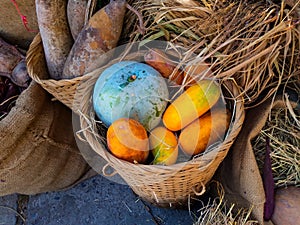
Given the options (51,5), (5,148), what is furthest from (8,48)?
(5,148)

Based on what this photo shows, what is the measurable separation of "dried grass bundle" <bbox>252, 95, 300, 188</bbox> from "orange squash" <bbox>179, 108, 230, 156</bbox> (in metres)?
0.17

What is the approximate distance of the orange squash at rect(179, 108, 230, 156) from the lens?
51.4 inches

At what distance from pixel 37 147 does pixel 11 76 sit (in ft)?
1.05

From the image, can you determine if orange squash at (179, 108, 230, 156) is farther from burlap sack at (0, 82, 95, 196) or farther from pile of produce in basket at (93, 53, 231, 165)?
burlap sack at (0, 82, 95, 196)

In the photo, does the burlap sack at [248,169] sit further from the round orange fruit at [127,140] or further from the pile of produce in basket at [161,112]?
the round orange fruit at [127,140]

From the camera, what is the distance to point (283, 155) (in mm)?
1398

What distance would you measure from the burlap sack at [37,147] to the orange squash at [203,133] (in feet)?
1.75

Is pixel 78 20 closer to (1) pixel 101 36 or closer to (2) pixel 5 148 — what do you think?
(1) pixel 101 36

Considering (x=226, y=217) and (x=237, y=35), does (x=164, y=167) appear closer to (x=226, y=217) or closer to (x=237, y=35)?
(x=226, y=217)

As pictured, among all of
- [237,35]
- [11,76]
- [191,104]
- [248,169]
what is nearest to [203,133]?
[191,104]

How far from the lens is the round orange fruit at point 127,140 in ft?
4.11

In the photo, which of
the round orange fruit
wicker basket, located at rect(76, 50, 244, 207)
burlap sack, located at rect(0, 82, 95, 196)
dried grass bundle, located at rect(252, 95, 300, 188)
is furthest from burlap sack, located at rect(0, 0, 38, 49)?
dried grass bundle, located at rect(252, 95, 300, 188)

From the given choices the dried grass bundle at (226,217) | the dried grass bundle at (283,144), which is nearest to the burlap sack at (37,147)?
the dried grass bundle at (226,217)

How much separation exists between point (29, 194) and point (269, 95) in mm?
999
